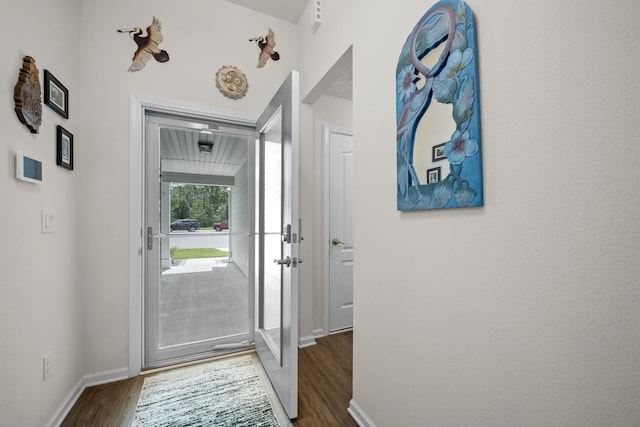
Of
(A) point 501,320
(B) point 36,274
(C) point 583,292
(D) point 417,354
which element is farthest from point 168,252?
(C) point 583,292

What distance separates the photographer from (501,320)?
0.82m

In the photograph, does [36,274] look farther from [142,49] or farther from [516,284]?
[516,284]

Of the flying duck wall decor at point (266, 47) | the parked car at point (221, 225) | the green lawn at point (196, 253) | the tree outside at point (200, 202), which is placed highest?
the flying duck wall decor at point (266, 47)

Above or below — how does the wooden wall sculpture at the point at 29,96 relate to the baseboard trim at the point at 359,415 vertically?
above

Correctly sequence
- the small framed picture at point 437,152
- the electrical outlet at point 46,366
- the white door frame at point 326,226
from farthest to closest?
1. the white door frame at point 326,226
2. the electrical outlet at point 46,366
3. the small framed picture at point 437,152

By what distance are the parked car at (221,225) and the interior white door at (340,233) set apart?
1012mm

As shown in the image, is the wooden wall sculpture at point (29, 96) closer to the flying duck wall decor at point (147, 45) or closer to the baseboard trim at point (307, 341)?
the flying duck wall decor at point (147, 45)

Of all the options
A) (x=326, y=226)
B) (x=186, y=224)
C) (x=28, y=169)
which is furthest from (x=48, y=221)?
(x=326, y=226)

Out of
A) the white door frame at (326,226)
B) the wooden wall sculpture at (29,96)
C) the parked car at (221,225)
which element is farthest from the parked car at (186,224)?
the white door frame at (326,226)

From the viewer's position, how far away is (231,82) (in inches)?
90.6

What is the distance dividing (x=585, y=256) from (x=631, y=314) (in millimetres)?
135

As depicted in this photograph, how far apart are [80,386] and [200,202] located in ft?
4.90

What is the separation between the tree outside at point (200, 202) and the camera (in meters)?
2.28

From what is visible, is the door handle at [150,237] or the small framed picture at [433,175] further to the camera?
the door handle at [150,237]
